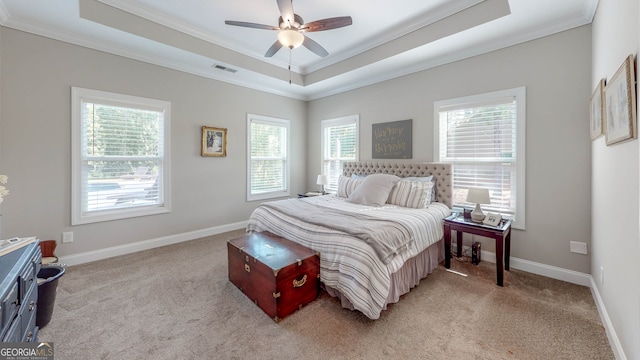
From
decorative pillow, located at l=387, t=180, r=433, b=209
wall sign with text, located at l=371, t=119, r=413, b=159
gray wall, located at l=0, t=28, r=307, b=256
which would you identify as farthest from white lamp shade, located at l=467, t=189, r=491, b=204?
gray wall, located at l=0, t=28, r=307, b=256

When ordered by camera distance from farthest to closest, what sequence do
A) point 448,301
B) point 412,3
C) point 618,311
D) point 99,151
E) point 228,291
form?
point 99,151, point 412,3, point 228,291, point 448,301, point 618,311

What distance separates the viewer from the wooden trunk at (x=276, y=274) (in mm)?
2082

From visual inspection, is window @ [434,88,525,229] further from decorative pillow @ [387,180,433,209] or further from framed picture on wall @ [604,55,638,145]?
framed picture on wall @ [604,55,638,145]

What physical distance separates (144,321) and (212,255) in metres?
1.44

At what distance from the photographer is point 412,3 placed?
2.84 m

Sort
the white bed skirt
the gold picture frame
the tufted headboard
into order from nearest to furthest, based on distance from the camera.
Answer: the white bed skirt → the tufted headboard → the gold picture frame

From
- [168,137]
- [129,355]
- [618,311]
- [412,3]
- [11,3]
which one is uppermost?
[412,3]

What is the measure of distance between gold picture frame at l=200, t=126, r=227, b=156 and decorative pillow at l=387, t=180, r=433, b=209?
2940 millimetres

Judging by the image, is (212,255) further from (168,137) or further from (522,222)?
(522,222)

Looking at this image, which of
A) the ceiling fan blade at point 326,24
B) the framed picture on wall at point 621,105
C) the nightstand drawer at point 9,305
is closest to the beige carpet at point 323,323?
the nightstand drawer at point 9,305

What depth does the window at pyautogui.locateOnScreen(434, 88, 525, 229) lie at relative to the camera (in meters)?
3.04

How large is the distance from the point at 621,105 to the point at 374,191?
2.28m

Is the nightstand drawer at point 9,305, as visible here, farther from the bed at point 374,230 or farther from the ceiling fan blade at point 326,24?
the ceiling fan blade at point 326,24

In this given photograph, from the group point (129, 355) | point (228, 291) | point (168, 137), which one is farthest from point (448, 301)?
point (168, 137)
